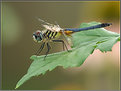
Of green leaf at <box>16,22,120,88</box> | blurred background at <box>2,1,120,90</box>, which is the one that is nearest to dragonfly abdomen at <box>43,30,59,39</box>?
green leaf at <box>16,22,120,88</box>

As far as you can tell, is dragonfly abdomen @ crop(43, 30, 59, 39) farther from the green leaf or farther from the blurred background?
the blurred background

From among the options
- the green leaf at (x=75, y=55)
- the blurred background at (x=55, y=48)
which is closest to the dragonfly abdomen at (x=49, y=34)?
the green leaf at (x=75, y=55)

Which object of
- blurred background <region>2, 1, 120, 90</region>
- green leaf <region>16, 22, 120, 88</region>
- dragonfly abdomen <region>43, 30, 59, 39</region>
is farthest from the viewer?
blurred background <region>2, 1, 120, 90</region>

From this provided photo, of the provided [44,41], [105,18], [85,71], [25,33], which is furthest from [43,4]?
[44,41]

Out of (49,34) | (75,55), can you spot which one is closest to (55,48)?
(49,34)

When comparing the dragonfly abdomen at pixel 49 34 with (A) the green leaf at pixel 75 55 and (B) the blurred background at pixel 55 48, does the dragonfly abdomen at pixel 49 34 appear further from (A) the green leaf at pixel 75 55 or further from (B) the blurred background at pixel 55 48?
(B) the blurred background at pixel 55 48

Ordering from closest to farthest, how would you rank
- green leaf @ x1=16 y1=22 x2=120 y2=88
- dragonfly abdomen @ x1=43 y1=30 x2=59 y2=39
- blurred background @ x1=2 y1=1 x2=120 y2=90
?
green leaf @ x1=16 y1=22 x2=120 y2=88
dragonfly abdomen @ x1=43 y1=30 x2=59 y2=39
blurred background @ x1=2 y1=1 x2=120 y2=90

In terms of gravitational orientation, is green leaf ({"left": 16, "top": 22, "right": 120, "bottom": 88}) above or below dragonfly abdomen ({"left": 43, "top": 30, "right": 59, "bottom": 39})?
below

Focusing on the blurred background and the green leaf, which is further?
the blurred background

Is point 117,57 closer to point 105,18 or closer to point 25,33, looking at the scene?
point 105,18

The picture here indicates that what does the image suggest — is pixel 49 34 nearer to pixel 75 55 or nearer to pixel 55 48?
pixel 75 55
